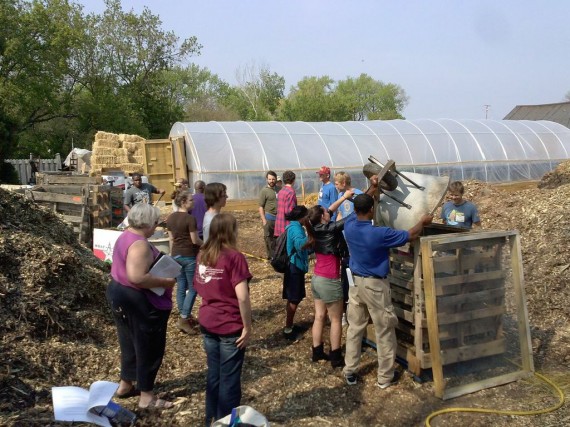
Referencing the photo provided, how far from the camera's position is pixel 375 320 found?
4.57 meters

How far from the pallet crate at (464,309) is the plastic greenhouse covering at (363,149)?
492 inches

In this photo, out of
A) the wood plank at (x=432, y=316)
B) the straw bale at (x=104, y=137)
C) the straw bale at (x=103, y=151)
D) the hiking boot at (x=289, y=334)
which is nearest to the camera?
the wood plank at (x=432, y=316)

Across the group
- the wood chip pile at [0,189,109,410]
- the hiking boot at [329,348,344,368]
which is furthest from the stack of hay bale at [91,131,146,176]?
the hiking boot at [329,348,344,368]

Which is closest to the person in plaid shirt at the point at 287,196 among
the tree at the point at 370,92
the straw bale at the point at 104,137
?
the straw bale at the point at 104,137

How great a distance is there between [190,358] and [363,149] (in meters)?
15.8

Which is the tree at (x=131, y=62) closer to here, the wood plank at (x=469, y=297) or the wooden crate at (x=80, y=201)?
the wooden crate at (x=80, y=201)

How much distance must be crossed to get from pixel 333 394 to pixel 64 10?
34.8 m

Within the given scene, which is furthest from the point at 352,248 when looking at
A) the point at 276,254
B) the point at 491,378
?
the point at 491,378

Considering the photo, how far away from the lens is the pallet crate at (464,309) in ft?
14.5

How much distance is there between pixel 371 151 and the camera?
20.2 metres

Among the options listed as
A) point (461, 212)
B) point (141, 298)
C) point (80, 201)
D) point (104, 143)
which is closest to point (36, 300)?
point (141, 298)

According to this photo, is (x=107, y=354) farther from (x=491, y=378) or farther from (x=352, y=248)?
(x=491, y=378)

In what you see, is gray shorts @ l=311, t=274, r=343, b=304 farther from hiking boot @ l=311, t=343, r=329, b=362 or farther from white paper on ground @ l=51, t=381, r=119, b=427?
white paper on ground @ l=51, t=381, r=119, b=427

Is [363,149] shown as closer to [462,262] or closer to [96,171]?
[96,171]
